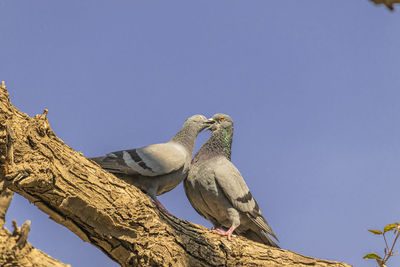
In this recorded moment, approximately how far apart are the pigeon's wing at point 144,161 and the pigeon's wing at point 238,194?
73 centimetres

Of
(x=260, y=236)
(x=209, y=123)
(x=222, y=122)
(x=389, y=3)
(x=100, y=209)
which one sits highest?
(x=222, y=122)

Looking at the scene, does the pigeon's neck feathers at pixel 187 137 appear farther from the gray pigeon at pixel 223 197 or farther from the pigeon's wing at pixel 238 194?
the pigeon's wing at pixel 238 194

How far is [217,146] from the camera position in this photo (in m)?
8.22

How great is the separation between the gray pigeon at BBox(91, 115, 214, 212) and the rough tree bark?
61 cm

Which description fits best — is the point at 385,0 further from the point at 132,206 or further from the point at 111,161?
the point at 111,161

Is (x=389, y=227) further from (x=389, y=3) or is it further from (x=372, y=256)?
(x=389, y=3)

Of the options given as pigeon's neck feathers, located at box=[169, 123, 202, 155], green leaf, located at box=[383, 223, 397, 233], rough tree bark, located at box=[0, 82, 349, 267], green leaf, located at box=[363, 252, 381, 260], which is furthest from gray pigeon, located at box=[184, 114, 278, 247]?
green leaf, located at box=[383, 223, 397, 233]

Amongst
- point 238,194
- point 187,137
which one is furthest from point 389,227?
point 187,137

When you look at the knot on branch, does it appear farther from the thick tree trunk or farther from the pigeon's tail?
the pigeon's tail

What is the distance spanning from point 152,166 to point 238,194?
1.50 meters

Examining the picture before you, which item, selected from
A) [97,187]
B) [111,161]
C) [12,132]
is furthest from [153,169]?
[12,132]

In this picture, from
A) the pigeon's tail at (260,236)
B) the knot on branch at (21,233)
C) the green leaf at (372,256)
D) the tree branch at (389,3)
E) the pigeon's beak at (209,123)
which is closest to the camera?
the tree branch at (389,3)

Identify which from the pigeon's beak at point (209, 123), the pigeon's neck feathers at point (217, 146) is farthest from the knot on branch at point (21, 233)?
the pigeon's beak at point (209, 123)

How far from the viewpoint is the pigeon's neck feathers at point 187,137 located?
7.62m
